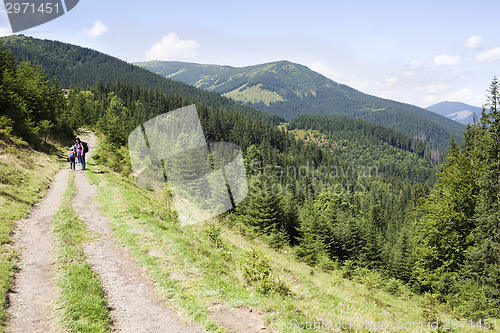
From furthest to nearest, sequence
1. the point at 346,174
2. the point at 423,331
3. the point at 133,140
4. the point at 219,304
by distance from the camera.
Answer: the point at 346,174 < the point at 133,140 < the point at 423,331 < the point at 219,304

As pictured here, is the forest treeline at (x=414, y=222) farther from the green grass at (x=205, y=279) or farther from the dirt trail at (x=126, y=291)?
the dirt trail at (x=126, y=291)

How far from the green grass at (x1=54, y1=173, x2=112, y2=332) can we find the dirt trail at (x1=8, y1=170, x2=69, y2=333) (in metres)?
0.22

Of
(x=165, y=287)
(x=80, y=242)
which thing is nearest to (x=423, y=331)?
(x=165, y=287)

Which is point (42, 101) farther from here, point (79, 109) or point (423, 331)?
point (423, 331)

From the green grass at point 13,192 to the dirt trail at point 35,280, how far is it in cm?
22

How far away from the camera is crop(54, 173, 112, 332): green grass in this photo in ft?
20.6

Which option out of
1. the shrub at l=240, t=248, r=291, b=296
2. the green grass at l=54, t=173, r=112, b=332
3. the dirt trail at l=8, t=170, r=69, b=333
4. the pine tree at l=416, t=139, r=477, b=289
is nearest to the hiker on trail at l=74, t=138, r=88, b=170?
the dirt trail at l=8, t=170, r=69, b=333

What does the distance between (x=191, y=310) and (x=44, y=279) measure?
471 cm

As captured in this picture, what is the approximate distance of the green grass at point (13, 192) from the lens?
7.80 m

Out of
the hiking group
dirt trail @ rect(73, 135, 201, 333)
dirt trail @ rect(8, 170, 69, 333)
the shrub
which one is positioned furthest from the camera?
the hiking group

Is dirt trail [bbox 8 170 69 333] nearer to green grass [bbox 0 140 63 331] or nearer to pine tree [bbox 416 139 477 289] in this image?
green grass [bbox 0 140 63 331]

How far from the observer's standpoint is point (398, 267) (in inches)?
1841

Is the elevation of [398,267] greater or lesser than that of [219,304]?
lesser

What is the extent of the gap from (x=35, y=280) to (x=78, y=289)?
154cm
